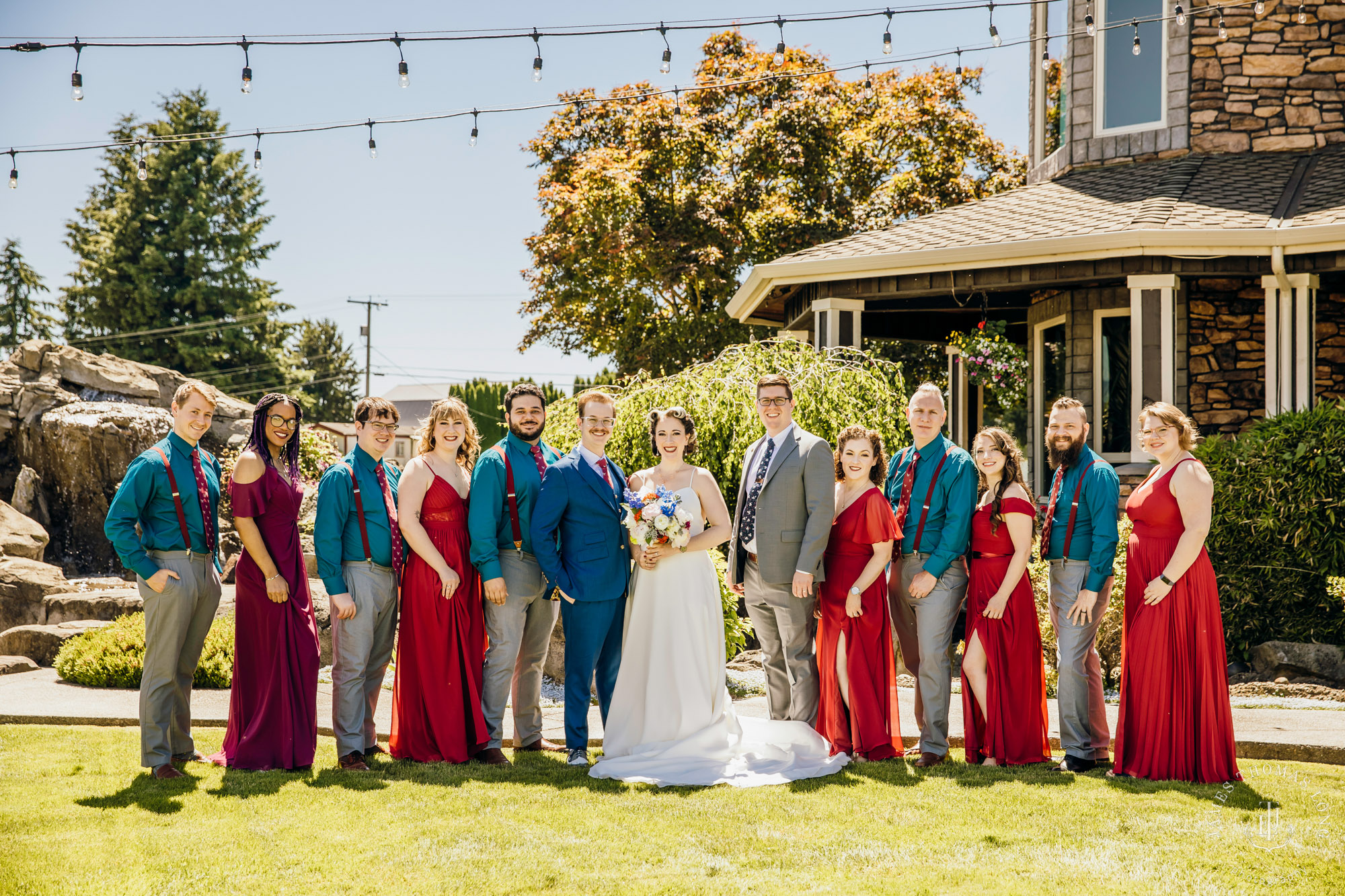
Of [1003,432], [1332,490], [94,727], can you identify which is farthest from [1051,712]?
[94,727]

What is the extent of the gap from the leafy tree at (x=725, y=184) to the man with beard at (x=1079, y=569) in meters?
15.6

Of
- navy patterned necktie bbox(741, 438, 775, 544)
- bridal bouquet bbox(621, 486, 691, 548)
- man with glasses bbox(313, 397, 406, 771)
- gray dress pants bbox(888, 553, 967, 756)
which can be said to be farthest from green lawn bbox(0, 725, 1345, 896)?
navy patterned necktie bbox(741, 438, 775, 544)

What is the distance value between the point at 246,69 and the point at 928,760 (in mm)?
6052

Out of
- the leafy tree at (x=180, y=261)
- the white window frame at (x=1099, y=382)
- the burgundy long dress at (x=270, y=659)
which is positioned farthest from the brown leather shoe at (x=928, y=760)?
the leafy tree at (x=180, y=261)

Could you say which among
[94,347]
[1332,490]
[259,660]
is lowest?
[259,660]

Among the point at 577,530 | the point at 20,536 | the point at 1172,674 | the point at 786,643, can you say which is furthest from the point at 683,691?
the point at 20,536

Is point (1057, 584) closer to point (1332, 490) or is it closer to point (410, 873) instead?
point (410, 873)

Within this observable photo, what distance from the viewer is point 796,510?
585cm

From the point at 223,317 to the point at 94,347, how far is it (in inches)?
157

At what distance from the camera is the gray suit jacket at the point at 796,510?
18.9 ft

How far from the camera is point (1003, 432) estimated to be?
18.7 ft

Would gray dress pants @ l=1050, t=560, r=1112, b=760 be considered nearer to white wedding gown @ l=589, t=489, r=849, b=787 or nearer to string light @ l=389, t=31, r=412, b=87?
white wedding gown @ l=589, t=489, r=849, b=787

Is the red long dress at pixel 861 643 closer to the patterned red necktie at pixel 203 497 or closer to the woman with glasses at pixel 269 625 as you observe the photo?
the woman with glasses at pixel 269 625

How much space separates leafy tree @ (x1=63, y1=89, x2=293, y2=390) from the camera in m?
34.5
